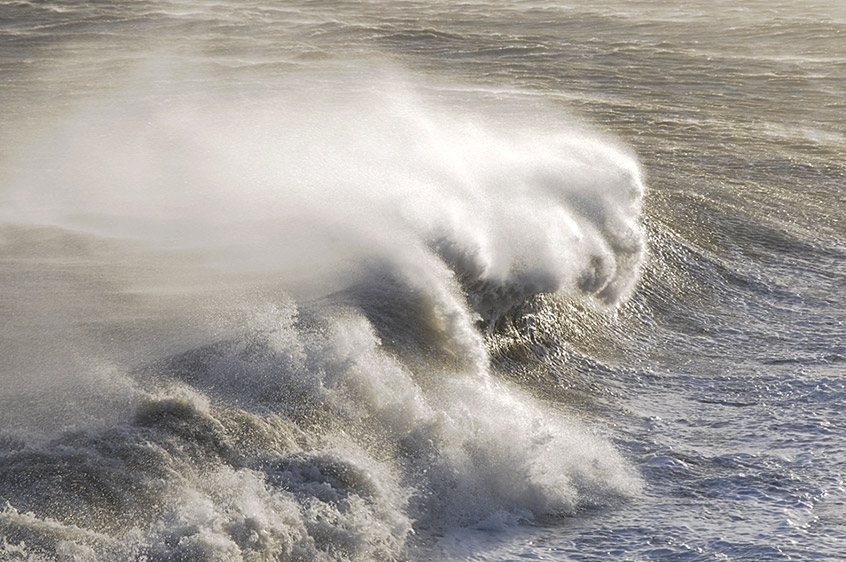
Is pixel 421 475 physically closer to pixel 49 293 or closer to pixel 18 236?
pixel 49 293

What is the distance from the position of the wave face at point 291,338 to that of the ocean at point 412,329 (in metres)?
0.02

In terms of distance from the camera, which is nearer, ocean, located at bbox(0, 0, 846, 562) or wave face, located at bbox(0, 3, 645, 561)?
wave face, located at bbox(0, 3, 645, 561)

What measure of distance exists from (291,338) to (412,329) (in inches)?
33.4

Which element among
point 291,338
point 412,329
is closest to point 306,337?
point 291,338

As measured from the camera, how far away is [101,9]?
1858cm

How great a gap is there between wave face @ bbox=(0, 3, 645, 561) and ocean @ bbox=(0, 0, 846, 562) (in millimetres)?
18

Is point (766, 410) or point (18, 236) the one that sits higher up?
point (18, 236)

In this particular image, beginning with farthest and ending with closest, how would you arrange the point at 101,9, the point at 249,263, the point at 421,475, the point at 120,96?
the point at 101,9 < the point at 120,96 < the point at 249,263 < the point at 421,475

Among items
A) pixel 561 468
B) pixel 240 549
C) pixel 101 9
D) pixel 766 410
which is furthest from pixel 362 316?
pixel 101 9

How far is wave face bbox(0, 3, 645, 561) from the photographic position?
4.44m

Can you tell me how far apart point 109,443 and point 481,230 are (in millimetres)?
3594

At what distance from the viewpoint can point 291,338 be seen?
557 cm

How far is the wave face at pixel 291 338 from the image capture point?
4441 millimetres

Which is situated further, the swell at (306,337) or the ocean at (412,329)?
the ocean at (412,329)
